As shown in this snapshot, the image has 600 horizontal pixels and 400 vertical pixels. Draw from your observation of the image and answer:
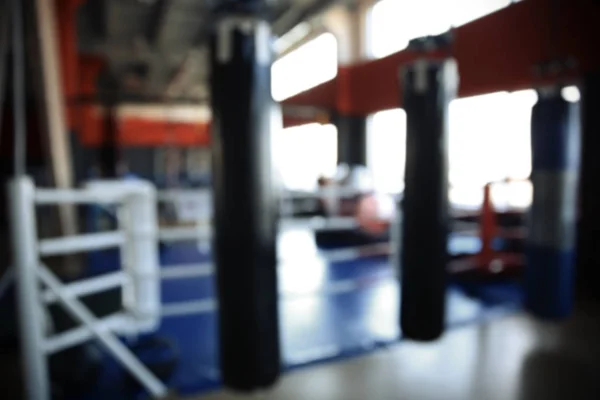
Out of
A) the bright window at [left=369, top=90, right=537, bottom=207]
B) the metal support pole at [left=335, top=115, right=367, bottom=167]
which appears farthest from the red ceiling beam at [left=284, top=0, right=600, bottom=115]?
the metal support pole at [left=335, top=115, right=367, bottom=167]

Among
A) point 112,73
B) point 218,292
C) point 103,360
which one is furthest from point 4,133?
point 112,73

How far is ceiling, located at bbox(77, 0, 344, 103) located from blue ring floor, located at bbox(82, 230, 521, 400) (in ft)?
7.06

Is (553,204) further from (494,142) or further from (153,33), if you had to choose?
(153,33)

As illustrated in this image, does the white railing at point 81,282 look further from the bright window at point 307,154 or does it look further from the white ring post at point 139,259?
the bright window at point 307,154

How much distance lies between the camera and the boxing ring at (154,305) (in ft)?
4.35

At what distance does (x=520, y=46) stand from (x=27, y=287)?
3.77 m

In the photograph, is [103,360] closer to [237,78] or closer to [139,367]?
[139,367]

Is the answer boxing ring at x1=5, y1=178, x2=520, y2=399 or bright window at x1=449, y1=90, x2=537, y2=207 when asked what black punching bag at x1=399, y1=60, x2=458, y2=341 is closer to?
boxing ring at x1=5, y1=178, x2=520, y2=399

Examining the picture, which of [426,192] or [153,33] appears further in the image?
[153,33]

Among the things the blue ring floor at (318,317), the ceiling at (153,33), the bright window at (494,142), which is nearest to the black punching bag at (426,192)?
the blue ring floor at (318,317)

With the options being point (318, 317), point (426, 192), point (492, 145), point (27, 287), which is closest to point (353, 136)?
point (492, 145)

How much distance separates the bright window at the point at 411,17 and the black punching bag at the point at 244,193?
8.50 ft

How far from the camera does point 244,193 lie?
46.4 inches

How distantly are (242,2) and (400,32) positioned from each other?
4554 millimetres
